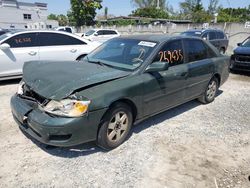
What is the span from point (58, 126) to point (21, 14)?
5234 centimetres

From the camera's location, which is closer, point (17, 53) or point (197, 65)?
point (197, 65)

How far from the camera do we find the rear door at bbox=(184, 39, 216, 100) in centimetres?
465

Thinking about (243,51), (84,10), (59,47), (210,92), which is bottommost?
(210,92)

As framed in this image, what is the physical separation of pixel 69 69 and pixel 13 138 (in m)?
1.38

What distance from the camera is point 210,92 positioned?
5.63 m

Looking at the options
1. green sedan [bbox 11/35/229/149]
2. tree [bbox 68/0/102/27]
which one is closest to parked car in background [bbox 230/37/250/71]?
green sedan [bbox 11/35/229/149]

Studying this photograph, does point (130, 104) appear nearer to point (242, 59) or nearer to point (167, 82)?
point (167, 82)

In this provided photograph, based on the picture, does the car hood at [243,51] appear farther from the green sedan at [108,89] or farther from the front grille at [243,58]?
the green sedan at [108,89]

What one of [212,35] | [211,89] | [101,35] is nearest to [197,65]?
[211,89]

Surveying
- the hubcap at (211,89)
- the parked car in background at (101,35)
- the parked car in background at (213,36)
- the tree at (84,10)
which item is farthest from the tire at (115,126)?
the tree at (84,10)

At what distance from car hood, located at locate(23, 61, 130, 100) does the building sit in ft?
142

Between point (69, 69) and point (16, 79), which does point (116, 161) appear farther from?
point (16, 79)

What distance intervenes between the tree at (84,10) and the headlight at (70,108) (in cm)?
4043

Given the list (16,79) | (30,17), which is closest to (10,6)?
(30,17)
